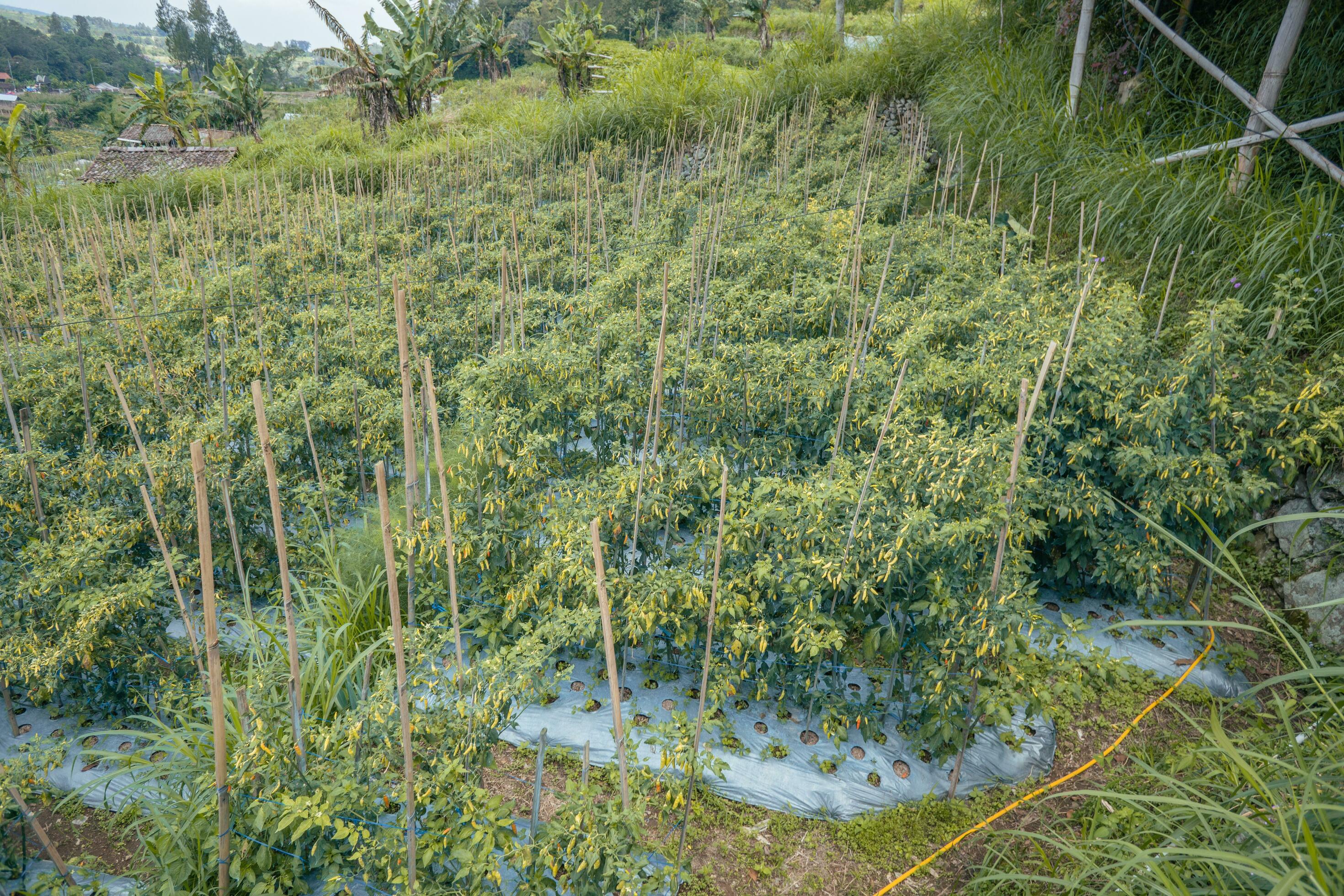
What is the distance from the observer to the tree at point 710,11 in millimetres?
26984

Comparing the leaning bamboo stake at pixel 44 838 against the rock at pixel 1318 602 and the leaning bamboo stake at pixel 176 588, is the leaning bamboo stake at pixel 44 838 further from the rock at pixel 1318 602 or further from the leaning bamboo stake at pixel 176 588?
the rock at pixel 1318 602

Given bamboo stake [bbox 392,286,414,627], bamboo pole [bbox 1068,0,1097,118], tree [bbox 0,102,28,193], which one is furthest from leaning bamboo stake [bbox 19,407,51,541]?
tree [bbox 0,102,28,193]

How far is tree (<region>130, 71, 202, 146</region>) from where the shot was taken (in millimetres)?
18156

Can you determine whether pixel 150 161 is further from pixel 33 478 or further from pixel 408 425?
pixel 408 425

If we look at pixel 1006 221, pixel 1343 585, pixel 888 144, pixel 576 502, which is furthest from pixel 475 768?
pixel 888 144

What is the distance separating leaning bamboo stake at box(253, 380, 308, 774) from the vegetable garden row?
1.2 inches

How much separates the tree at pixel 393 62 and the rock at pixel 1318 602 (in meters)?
16.7

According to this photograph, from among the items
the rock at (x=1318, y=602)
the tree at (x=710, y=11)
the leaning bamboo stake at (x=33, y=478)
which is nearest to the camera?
the leaning bamboo stake at (x=33, y=478)

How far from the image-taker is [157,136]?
95.3 ft

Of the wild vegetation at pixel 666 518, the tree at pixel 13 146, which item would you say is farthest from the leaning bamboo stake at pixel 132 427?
the tree at pixel 13 146

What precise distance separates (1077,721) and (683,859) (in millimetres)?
2201

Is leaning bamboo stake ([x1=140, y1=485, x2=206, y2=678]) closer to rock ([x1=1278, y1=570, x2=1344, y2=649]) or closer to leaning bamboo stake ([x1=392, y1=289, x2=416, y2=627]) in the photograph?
leaning bamboo stake ([x1=392, y1=289, x2=416, y2=627])

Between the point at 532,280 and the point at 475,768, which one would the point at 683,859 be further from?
the point at 532,280

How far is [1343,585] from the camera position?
12.3 feet
